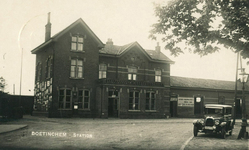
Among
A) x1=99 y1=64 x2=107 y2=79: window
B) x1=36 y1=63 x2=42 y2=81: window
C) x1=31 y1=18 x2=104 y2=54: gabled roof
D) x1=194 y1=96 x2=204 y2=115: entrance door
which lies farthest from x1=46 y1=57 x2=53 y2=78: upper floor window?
x1=194 y1=96 x2=204 y2=115: entrance door

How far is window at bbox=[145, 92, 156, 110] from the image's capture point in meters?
30.2

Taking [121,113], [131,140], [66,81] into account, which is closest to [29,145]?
[131,140]

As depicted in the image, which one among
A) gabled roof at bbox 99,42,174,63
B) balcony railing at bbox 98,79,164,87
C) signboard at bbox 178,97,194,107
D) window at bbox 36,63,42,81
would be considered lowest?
signboard at bbox 178,97,194,107

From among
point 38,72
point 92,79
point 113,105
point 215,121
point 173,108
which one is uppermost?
point 38,72

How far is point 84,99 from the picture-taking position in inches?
1075

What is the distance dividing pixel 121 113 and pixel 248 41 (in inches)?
739

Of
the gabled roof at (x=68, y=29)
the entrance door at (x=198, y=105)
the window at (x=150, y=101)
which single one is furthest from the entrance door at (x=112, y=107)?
the entrance door at (x=198, y=105)

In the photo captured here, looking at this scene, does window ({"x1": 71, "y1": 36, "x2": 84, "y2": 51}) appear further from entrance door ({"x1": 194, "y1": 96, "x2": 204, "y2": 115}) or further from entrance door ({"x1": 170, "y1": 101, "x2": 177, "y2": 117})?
entrance door ({"x1": 194, "y1": 96, "x2": 204, "y2": 115})

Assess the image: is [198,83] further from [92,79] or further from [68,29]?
[68,29]

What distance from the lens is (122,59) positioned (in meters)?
30.0

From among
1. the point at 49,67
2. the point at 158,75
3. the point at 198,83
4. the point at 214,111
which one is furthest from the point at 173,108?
the point at 214,111

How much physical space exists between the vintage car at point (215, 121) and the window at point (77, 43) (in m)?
14.7

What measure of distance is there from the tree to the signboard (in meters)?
23.7

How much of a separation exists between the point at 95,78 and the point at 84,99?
91.5 inches
